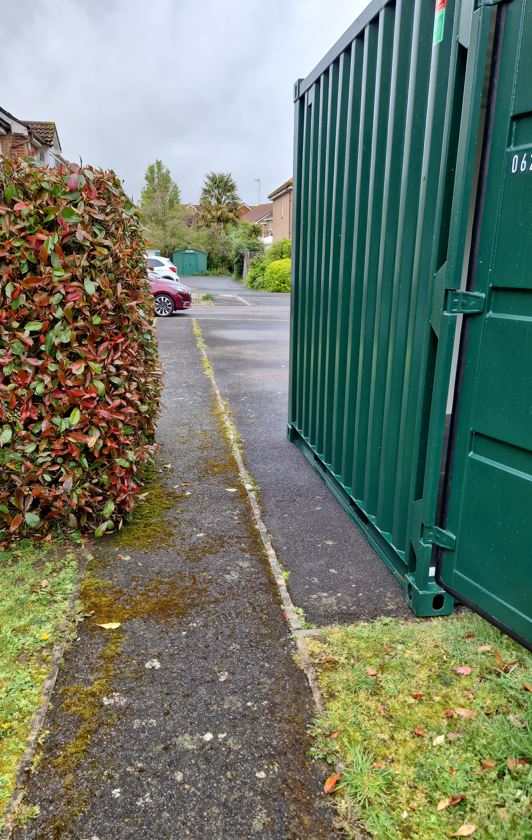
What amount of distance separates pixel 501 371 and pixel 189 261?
45.0 meters

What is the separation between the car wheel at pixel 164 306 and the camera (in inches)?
676

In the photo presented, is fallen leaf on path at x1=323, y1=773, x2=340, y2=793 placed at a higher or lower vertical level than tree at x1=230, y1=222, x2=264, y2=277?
lower

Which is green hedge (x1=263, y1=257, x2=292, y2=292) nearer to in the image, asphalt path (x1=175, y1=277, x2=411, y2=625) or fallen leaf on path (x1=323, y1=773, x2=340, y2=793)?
asphalt path (x1=175, y1=277, x2=411, y2=625)

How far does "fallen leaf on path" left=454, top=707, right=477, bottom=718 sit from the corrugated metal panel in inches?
24.9

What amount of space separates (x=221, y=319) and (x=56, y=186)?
1447 centimetres

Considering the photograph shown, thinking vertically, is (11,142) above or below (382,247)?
above

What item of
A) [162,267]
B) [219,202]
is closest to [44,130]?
[162,267]

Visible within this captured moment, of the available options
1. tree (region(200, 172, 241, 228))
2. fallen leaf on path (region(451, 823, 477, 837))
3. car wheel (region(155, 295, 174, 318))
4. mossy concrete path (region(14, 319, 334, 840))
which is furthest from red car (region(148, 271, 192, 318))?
tree (region(200, 172, 241, 228))

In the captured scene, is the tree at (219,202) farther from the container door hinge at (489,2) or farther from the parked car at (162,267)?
the container door hinge at (489,2)

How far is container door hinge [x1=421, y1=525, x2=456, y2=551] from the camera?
2.61 m

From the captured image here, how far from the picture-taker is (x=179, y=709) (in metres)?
2.21

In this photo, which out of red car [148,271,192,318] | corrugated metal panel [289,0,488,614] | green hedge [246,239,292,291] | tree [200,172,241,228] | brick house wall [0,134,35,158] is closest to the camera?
corrugated metal panel [289,0,488,614]

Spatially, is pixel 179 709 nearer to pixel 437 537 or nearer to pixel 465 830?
pixel 465 830

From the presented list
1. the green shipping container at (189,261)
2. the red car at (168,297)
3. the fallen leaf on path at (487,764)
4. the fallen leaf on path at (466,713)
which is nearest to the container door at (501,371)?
the fallen leaf on path at (466,713)
